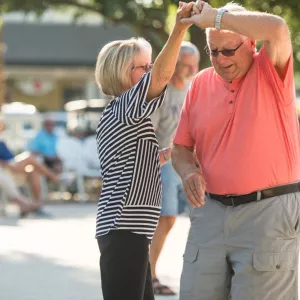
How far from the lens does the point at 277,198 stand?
16.5 ft

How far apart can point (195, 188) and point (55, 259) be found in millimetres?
5724

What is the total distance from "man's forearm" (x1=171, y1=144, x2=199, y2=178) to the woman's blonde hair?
39 centimetres

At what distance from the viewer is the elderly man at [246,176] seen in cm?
498

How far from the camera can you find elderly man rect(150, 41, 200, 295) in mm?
7855

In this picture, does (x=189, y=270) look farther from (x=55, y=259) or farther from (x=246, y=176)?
(x=55, y=259)

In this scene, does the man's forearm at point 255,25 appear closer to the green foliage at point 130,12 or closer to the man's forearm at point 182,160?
the man's forearm at point 182,160

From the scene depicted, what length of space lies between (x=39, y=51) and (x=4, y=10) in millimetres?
20011

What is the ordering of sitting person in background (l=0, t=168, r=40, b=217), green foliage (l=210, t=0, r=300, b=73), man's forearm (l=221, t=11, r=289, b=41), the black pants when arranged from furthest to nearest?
1. sitting person in background (l=0, t=168, r=40, b=217)
2. green foliage (l=210, t=0, r=300, b=73)
3. the black pants
4. man's forearm (l=221, t=11, r=289, b=41)

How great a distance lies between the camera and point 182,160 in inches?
209

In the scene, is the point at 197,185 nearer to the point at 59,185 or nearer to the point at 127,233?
the point at 127,233

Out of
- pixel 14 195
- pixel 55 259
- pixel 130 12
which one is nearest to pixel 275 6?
pixel 55 259

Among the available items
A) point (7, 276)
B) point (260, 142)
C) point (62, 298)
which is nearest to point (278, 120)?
point (260, 142)

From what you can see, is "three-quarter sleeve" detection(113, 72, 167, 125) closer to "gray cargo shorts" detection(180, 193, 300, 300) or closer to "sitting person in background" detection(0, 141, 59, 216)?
"gray cargo shorts" detection(180, 193, 300, 300)

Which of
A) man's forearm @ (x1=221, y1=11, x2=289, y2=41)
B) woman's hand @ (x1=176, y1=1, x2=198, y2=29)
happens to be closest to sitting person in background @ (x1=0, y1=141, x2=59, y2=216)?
woman's hand @ (x1=176, y1=1, x2=198, y2=29)
